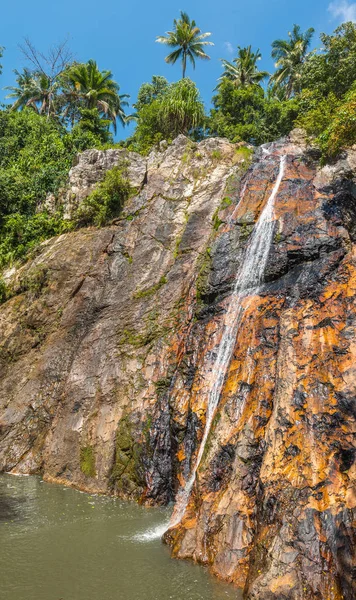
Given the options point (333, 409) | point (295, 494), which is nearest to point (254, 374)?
point (333, 409)

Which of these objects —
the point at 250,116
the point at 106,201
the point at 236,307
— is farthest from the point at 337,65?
the point at 236,307

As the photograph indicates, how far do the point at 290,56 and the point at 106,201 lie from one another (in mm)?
29032

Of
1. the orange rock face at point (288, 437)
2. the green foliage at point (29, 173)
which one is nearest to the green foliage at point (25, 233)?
the green foliage at point (29, 173)

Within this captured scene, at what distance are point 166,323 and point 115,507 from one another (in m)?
6.15

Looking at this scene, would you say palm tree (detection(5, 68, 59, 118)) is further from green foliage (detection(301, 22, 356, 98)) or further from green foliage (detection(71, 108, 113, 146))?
green foliage (detection(301, 22, 356, 98))

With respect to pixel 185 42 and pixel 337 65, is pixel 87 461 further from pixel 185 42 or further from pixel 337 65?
pixel 185 42

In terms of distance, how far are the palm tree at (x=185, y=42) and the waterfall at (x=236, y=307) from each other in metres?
28.6

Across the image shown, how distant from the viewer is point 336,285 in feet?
35.3

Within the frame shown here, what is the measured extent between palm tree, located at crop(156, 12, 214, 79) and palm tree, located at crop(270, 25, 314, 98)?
23.5 feet

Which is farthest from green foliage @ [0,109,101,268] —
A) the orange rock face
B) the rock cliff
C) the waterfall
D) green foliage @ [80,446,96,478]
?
the orange rock face

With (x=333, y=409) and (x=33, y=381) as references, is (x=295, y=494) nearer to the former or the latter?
(x=333, y=409)

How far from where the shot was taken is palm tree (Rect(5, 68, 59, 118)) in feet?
128

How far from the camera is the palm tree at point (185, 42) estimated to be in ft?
126

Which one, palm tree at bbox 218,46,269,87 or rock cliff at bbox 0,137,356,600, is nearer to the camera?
rock cliff at bbox 0,137,356,600
